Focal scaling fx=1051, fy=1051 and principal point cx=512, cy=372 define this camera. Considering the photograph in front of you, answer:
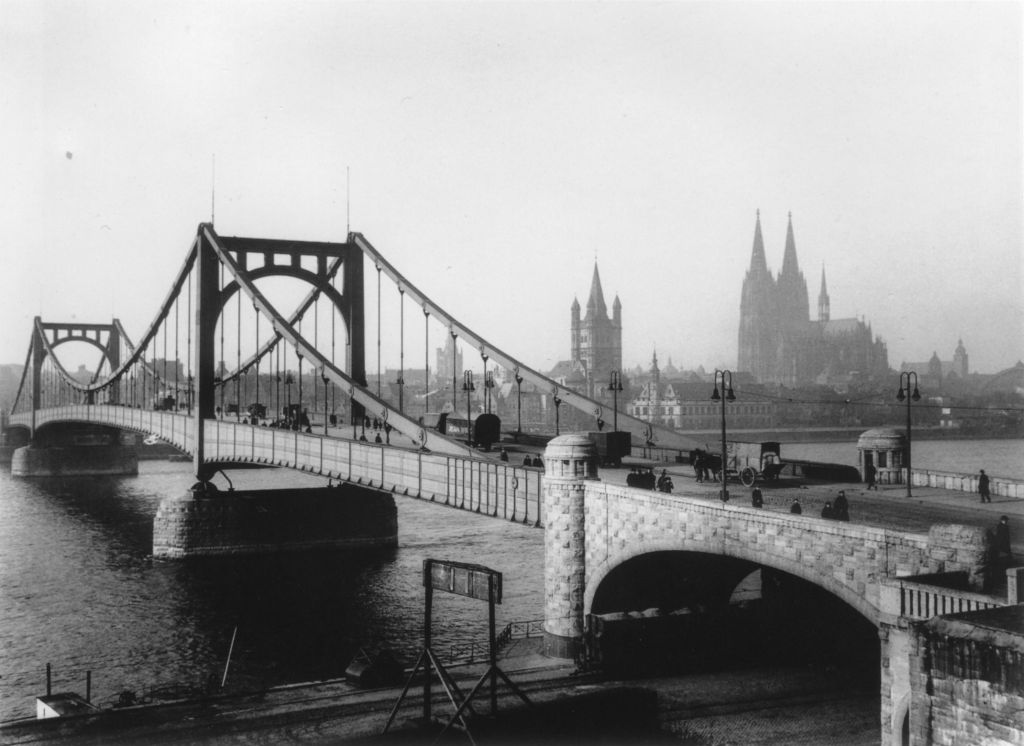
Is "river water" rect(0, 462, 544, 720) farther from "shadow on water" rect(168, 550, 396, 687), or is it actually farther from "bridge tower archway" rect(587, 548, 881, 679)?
"bridge tower archway" rect(587, 548, 881, 679)

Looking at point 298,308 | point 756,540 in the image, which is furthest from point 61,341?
point 756,540

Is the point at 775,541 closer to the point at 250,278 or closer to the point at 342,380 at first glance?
the point at 342,380

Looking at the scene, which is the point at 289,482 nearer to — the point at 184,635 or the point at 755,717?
the point at 184,635

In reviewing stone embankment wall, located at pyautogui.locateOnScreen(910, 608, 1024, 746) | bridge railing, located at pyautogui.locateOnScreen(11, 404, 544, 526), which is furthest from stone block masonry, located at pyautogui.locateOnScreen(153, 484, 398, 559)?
stone embankment wall, located at pyautogui.locateOnScreen(910, 608, 1024, 746)

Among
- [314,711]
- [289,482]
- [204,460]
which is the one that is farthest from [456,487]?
[289,482]

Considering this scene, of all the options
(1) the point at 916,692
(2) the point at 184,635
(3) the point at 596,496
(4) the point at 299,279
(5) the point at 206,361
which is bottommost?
(2) the point at 184,635

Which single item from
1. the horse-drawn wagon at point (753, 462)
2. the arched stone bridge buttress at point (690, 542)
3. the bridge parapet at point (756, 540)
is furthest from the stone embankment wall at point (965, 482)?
the bridge parapet at point (756, 540)
